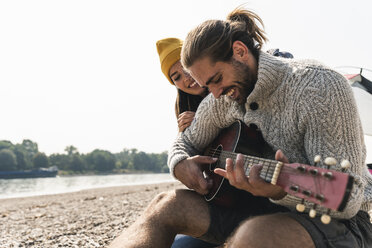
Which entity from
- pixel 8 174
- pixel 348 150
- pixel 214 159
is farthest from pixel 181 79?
pixel 8 174

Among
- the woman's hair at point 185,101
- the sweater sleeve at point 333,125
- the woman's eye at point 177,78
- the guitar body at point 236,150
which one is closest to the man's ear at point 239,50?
the guitar body at point 236,150

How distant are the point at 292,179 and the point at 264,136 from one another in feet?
2.12

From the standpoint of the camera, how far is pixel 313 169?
149 centimetres

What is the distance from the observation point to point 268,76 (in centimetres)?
215

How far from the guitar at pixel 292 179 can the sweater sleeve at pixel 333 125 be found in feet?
0.69

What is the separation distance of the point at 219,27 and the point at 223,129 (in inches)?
32.4

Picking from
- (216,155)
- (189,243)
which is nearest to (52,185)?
(189,243)

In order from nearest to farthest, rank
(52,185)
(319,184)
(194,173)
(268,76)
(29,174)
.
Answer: (319,184) < (268,76) < (194,173) < (52,185) < (29,174)

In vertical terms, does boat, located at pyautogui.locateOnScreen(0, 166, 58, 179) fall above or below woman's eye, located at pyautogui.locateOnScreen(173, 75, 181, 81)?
below

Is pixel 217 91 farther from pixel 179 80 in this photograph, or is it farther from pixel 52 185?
pixel 52 185

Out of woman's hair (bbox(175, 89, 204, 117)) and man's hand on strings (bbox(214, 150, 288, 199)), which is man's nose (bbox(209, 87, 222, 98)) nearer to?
man's hand on strings (bbox(214, 150, 288, 199))

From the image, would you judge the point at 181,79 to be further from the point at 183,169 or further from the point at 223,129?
the point at 183,169

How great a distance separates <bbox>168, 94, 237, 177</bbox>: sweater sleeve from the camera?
8.63ft

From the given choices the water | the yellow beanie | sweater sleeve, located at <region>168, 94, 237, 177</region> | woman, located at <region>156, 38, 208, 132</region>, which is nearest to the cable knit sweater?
sweater sleeve, located at <region>168, 94, 237, 177</region>
